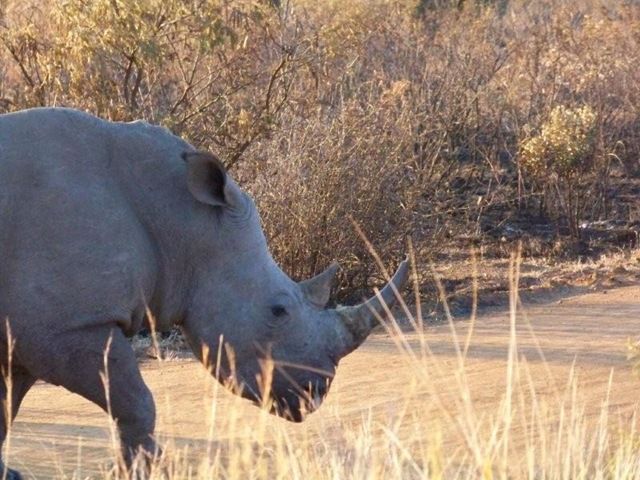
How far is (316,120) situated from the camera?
13273mm

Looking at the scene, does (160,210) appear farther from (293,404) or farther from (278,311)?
(293,404)

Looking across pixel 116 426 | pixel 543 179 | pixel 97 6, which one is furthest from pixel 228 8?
pixel 116 426

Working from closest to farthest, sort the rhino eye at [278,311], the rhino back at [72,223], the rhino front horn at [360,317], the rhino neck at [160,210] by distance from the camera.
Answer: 1. the rhino back at [72,223]
2. the rhino neck at [160,210]
3. the rhino eye at [278,311]
4. the rhino front horn at [360,317]

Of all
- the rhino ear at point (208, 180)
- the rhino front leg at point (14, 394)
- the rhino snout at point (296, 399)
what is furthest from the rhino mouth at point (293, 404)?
the rhino front leg at point (14, 394)

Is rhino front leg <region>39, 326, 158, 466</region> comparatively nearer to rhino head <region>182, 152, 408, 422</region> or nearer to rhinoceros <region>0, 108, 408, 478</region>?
rhinoceros <region>0, 108, 408, 478</region>

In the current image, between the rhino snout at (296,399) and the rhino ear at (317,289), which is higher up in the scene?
the rhino ear at (317,289)

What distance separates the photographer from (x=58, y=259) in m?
6.43

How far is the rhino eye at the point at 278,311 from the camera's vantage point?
6.99 m

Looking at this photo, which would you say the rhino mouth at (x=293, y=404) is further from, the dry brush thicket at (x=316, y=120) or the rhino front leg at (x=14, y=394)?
the dry brush thicket at (x=316, y=120)

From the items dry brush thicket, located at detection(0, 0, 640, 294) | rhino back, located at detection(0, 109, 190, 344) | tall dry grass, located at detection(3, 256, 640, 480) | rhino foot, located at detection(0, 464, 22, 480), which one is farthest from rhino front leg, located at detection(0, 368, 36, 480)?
dry brush thicket, located at detection(0, 0, 640, 294)

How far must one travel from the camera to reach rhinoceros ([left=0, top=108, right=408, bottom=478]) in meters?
6.43

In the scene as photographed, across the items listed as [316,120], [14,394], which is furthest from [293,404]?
[316,120]

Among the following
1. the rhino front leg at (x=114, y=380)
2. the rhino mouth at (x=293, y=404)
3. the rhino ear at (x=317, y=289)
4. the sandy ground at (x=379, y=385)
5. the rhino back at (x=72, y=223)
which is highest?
the rhino back at (x=72, y=223)

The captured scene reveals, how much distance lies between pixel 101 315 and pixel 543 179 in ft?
38.4
